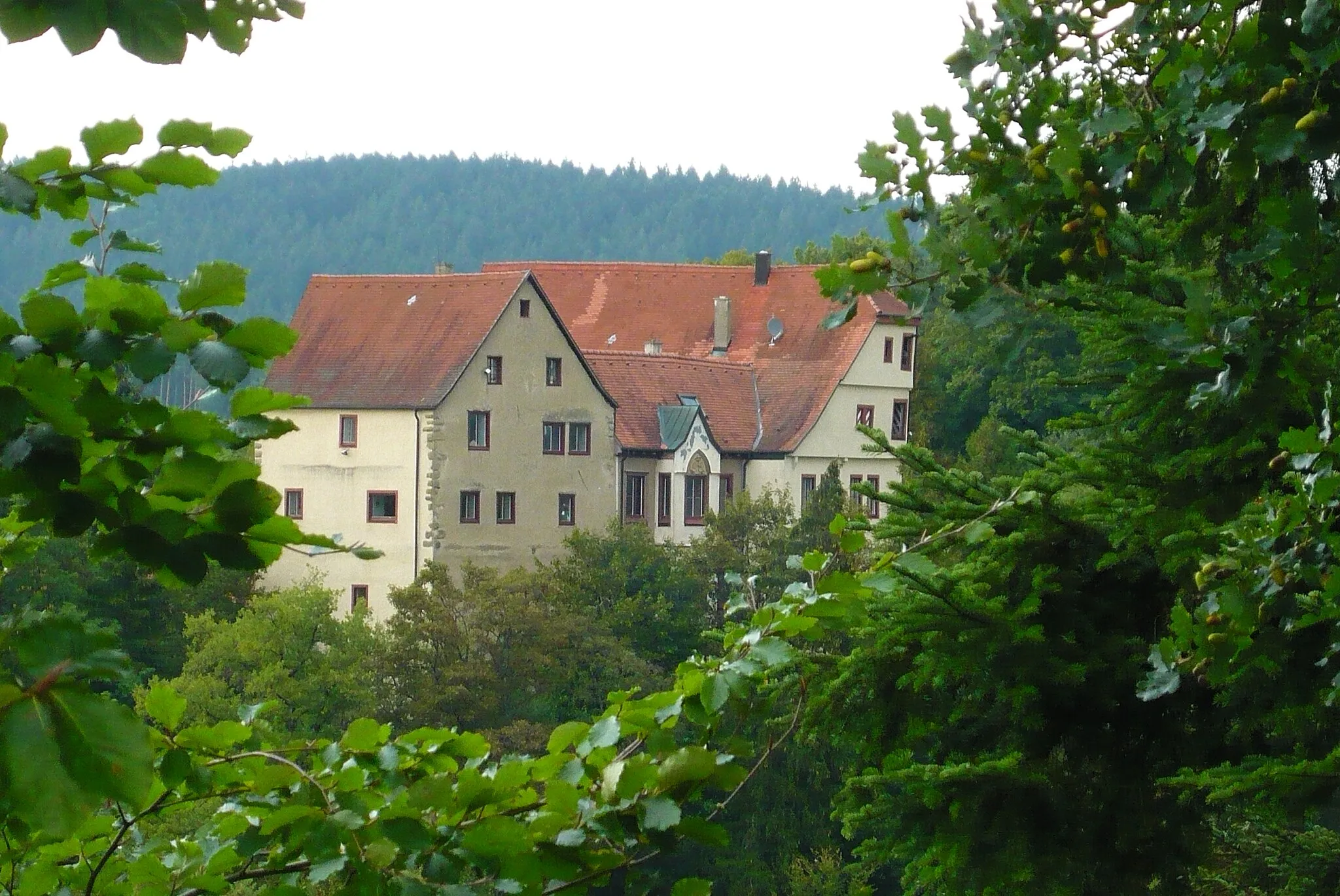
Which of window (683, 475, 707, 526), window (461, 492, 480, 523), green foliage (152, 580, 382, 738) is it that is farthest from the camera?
window (683, 475, 707, 526)

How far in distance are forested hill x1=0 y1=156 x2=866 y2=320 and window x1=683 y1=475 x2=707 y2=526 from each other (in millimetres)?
82437


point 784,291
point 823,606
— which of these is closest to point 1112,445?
point 823,606


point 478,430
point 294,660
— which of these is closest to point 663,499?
point 478,430

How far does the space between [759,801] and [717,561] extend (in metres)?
7.31

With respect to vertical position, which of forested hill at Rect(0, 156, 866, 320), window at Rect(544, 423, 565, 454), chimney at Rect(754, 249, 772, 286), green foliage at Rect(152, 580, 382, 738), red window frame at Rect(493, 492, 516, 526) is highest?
forested hill at Rect(0, 156, 866, 320)

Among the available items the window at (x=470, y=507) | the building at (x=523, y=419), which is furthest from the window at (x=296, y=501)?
the window at (x=470, y=507)

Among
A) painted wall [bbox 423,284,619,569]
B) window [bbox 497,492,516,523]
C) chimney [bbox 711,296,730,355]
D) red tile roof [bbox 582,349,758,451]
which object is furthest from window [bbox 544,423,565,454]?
chimney [bbox 711,296,730,355]

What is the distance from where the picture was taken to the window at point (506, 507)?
46.1 meters

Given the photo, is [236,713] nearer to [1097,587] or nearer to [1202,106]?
[1202,106]

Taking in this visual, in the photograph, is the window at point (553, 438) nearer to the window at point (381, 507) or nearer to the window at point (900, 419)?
the window at point (381, 507)

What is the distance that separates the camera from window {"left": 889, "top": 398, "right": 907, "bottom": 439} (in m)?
53.3

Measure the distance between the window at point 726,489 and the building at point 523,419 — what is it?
2.5 inches

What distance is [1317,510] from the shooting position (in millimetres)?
2766

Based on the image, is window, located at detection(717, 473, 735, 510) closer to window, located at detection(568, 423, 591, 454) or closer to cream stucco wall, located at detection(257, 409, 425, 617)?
window, located at detection(568, 423, 591, 454)
